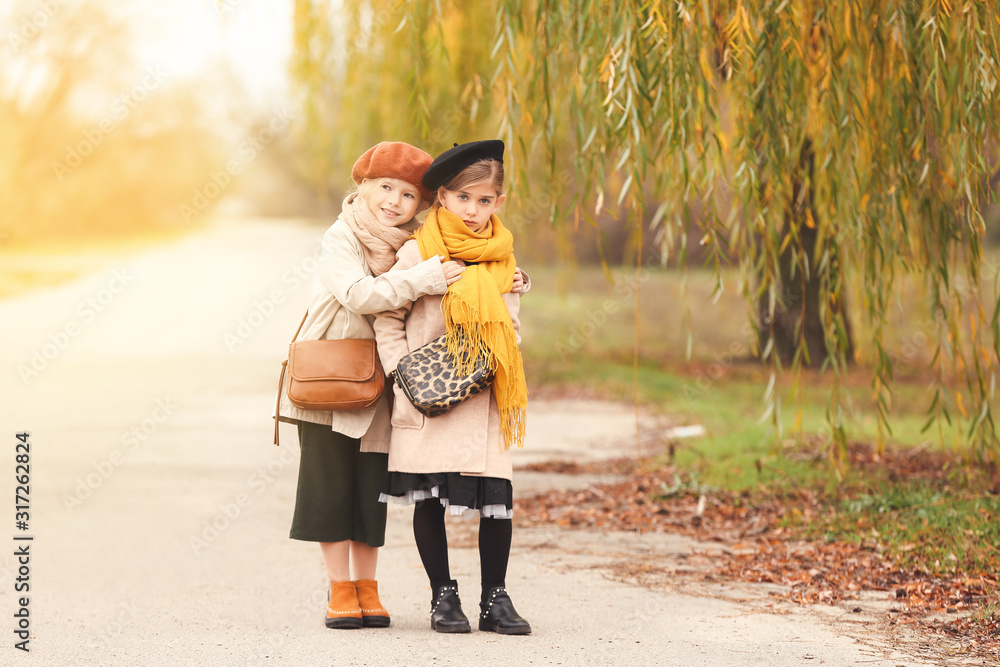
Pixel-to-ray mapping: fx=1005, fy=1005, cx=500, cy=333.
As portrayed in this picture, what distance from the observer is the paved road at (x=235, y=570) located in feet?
10.2

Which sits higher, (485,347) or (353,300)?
(353,300)

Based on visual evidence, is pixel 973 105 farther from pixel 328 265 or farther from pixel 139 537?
pixel 139 537

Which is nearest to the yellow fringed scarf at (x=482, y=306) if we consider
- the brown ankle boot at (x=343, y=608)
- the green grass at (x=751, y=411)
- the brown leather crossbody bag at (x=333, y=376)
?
the brown leather crossbody bag at (x=333, y=376)

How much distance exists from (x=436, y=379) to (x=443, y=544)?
0.59 metres

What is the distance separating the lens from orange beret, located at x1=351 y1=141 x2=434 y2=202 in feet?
10.8

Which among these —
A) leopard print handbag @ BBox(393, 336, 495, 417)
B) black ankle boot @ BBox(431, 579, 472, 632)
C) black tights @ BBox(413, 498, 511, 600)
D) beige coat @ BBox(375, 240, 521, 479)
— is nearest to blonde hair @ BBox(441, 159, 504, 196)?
beige coat @ BBox(375, 240, 521, 479)

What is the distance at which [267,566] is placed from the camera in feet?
14.0

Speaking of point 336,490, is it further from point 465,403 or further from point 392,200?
point 392,200

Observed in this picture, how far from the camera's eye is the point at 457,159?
321 centimetres

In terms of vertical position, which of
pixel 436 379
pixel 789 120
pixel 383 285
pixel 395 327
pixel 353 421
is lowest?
pixel 353 421

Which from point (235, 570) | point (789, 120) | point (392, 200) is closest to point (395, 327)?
point (392, 200)

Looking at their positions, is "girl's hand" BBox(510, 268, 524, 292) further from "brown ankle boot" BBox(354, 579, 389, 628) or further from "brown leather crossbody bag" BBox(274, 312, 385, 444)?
"brown ankle boot" BBox(354, 579, 389, 628)

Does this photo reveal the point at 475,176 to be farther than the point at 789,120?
No

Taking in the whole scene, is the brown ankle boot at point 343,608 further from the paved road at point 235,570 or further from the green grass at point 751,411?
the green grass at point 751,411
